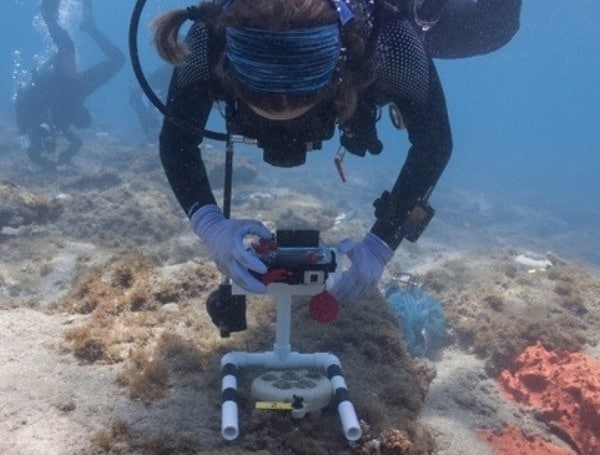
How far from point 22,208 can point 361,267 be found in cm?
931

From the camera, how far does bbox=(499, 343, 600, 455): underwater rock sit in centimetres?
473

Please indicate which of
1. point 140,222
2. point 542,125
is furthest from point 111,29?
point 140,222

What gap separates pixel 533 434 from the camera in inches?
188

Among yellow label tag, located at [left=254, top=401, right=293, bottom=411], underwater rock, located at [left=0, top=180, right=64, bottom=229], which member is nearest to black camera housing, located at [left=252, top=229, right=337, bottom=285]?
yellow label tag, located at [left=254, top=401, right=293, bottom=411]

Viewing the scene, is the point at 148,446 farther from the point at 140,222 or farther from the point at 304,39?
the point at 140,222

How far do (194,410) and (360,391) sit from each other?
1034 millimetres

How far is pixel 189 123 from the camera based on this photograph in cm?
315

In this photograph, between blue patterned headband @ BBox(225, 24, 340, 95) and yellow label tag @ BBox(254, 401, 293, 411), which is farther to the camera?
yellow label tag @ BBox(254, 401, 293, 411)

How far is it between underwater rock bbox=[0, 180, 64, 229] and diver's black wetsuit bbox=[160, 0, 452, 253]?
8.09m

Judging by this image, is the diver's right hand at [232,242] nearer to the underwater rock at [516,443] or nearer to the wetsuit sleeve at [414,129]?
the wetsuit sleeve at [414,129]

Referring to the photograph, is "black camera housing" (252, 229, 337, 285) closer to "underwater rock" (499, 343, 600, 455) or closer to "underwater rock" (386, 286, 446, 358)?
"underwater rock" (499, 343, 600, 455)

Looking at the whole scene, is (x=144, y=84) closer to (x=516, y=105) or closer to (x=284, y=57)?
(x=284, y=57)

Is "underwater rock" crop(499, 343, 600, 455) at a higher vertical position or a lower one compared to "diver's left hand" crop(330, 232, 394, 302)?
lower


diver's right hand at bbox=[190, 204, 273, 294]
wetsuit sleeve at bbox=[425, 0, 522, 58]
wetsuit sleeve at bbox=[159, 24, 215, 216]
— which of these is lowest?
diver's right hand at bbox=[190, 204, 273, 294]
